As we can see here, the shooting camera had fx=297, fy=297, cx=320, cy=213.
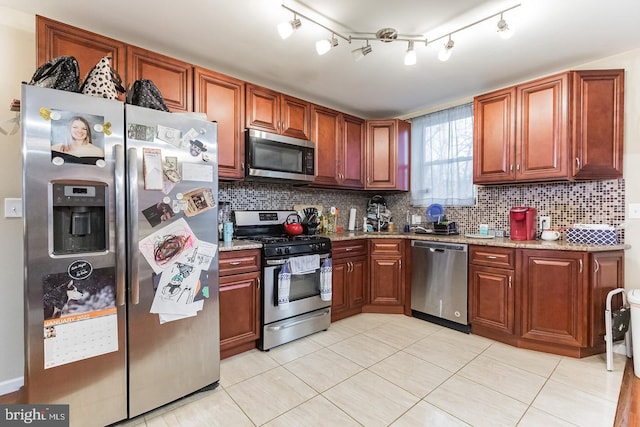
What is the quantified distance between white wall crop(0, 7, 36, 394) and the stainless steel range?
1.53 m

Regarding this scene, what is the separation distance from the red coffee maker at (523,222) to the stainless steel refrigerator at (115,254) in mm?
2633

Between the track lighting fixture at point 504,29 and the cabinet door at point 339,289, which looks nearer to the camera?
the track lighting fixture at point 504,29

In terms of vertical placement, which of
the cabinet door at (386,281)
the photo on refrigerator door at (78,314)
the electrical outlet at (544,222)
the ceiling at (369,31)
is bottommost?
the cabinet door at (386,281)

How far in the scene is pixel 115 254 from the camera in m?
1.52

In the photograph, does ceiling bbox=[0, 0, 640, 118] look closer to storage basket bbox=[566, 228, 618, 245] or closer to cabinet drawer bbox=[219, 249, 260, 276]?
storage basket bbox=[566, 228, 618, 245]

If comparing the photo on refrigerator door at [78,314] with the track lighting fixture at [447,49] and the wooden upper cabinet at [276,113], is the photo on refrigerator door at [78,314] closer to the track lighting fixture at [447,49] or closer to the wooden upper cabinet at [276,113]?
the wooden upper cabinet at [276,113]

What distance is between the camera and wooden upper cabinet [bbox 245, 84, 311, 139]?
272 centimetres

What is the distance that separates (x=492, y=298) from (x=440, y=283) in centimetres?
46

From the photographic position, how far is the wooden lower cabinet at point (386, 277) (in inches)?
128

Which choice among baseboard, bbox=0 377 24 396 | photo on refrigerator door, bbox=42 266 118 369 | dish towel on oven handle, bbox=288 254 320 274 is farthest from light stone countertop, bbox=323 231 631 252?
baseboard, bbox=0 377 24 396

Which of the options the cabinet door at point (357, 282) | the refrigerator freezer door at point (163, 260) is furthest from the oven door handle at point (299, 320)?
the refrigerator freezer door at point (163, 260)

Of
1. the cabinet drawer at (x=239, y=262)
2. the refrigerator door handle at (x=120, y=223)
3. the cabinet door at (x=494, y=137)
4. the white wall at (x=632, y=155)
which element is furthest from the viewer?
the cabinet door at (x=494, y=137)

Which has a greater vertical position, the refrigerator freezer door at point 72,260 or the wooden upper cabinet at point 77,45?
the wooden upper cabinet at point 77,45

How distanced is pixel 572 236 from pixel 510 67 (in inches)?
60.6
